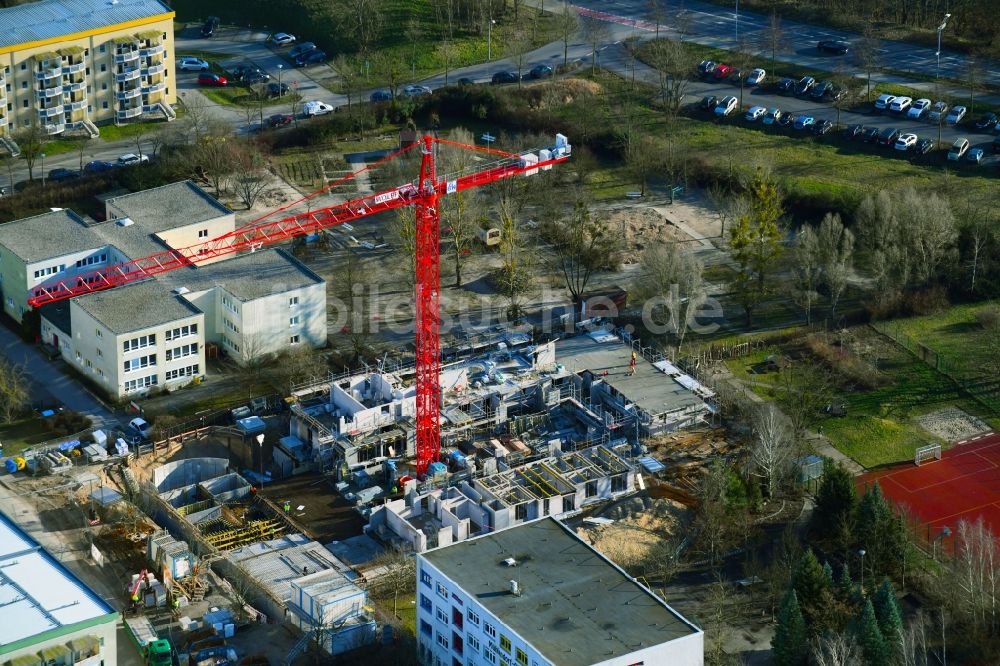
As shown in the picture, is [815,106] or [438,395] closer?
[438,395]

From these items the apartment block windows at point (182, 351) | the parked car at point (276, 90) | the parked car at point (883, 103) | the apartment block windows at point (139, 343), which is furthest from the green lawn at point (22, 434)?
the parked car at point (883, 103)

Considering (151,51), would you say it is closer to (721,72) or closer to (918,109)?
(721,72)

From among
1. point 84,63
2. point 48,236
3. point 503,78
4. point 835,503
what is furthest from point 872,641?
point 84,63

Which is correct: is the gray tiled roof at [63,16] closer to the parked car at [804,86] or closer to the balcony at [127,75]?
the balcony at [127,75]

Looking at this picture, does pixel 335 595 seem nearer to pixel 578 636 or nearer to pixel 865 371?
pixel 578 636

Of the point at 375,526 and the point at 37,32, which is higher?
the point at 37,32

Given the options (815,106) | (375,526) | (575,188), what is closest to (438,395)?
(375,526)

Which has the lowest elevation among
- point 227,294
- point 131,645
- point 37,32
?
point 131,645
